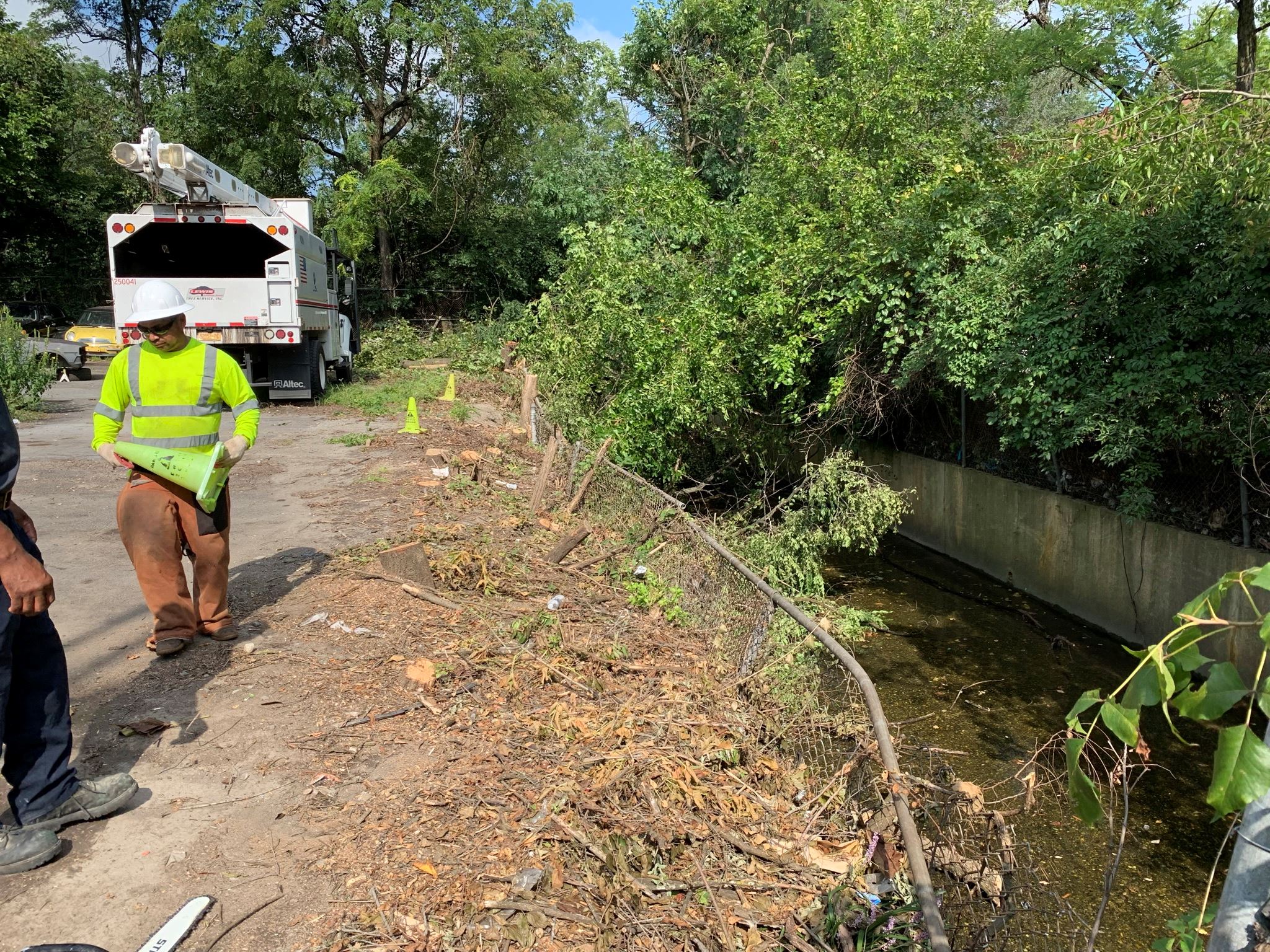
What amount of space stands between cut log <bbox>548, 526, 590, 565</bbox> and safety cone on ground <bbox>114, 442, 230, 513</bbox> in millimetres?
2850

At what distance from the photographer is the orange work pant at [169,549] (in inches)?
180

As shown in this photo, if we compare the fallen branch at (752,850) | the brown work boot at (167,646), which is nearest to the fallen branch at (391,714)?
the brown work boot at (167,646)

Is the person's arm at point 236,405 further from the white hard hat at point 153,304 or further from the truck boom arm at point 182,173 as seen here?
the truck boom arm at point 182,173

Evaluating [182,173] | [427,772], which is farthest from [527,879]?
[182,173]

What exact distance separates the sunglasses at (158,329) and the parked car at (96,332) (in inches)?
661

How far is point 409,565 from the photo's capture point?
599 cm

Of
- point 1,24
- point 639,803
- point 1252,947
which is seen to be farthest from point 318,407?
point 1,24

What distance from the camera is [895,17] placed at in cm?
1231

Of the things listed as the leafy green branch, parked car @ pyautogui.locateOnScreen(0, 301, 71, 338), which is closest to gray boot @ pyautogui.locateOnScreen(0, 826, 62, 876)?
the leafy green branch

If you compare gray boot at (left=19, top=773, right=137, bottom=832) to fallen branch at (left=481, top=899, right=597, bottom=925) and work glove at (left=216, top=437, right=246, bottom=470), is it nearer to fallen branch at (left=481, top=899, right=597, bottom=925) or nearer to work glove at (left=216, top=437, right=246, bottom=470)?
fallen branch at (left=481, top=899, right=597, bottom=925)

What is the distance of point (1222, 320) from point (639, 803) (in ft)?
21.9

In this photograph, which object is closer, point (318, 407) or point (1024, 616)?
point (1024, 616)

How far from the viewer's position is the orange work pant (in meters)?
4.56

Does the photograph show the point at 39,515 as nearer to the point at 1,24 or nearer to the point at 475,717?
the point at 475,717
